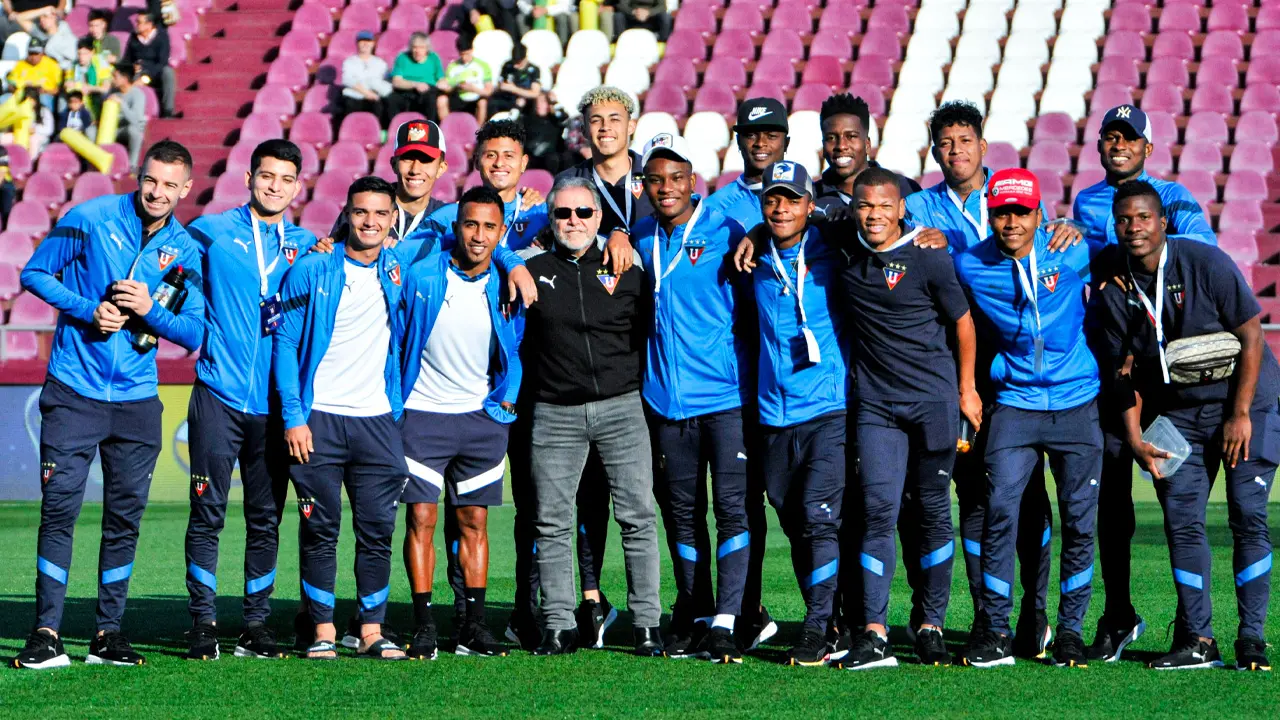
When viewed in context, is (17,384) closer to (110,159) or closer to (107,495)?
(110,159)

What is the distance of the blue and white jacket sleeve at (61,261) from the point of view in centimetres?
656

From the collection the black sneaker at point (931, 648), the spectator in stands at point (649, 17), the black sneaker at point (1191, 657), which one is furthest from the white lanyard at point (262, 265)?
the spectator in stands at point (649, 17)

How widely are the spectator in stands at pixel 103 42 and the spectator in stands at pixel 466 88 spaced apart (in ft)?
14.6

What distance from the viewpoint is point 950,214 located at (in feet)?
23.7

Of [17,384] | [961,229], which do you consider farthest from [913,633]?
[17,384]

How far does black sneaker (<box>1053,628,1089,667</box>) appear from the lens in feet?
21.9

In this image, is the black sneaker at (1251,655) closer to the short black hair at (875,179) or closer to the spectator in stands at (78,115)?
the short black hair at (875,179)

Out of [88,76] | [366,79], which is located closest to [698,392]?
[366,79]

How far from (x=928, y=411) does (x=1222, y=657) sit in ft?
5.62

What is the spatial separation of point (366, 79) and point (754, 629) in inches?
517

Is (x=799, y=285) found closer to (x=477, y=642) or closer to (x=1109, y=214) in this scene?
(x=1109, y=214)

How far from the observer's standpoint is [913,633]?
24.0 ft

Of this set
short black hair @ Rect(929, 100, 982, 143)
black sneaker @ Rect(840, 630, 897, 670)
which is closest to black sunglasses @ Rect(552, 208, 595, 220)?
short black hair @ Rect(929, 100, 982, 143)

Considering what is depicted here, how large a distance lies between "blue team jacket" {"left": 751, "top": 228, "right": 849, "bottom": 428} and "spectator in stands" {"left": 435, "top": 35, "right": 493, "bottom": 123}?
1181 centimetres
